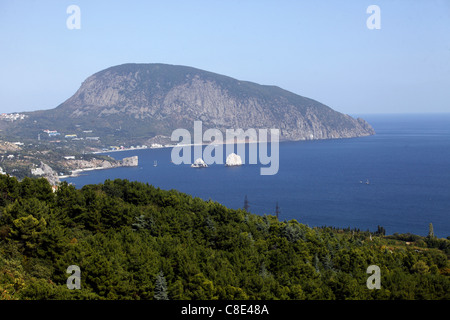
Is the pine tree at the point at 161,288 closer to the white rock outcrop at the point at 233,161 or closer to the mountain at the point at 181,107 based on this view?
the white rock outcrop at the point at 233,161

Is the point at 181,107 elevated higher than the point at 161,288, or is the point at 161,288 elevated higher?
the point at 181,107

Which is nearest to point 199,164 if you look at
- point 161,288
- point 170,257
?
point 170,257

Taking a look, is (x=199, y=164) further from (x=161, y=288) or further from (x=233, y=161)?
(x=161, y=288)

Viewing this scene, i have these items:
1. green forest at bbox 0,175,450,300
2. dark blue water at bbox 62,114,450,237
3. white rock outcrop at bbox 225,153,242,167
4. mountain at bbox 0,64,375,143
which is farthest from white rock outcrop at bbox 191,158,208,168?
green forest at bbox 0,175,450,300

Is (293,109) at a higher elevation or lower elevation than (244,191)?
higher

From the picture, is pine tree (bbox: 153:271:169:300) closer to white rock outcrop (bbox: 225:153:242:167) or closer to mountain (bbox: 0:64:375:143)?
white rock outcrop (bbox: 225:153:242:167)

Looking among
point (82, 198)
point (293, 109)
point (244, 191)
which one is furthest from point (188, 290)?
point (293, 109)

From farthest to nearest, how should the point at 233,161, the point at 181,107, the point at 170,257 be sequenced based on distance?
the point at 181,107 → the point at 233,161 → the point at 170,257
